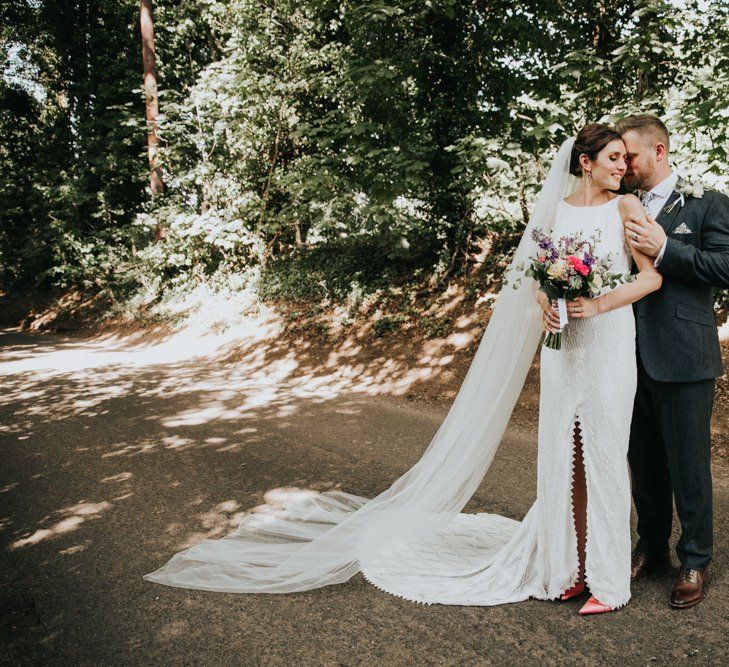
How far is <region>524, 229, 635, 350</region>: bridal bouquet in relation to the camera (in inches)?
110

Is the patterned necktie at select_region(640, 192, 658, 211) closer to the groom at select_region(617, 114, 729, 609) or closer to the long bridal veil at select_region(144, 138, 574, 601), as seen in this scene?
the groom at select_region(617, 114, 729, 609)

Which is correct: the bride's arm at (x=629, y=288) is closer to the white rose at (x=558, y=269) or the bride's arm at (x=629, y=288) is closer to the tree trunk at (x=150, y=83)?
the white rose at (x=558, y=269)

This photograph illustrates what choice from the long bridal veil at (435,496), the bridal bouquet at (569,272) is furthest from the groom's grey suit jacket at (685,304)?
the long bridal veil at (435,496)

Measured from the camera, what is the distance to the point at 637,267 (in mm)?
2990

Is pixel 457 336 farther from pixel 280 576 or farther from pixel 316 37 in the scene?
pixel 316 37

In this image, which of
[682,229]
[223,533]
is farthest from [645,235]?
[223,533]

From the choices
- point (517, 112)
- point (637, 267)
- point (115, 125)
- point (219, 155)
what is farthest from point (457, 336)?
point (115, 125)

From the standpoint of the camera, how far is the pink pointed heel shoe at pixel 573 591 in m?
3.07

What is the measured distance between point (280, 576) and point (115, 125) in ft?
59.4

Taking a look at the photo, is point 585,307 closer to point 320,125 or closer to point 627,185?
point 627,185

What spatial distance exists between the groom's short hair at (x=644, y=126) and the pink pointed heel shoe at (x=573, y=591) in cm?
228

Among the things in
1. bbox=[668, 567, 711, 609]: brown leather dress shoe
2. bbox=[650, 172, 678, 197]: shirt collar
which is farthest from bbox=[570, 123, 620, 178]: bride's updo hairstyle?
bbox=[668, 567, 711, 609]: brown leather dress shoe

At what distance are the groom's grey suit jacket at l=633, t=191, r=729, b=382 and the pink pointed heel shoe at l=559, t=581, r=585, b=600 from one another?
3.74 ft

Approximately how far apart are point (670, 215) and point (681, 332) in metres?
0.60
